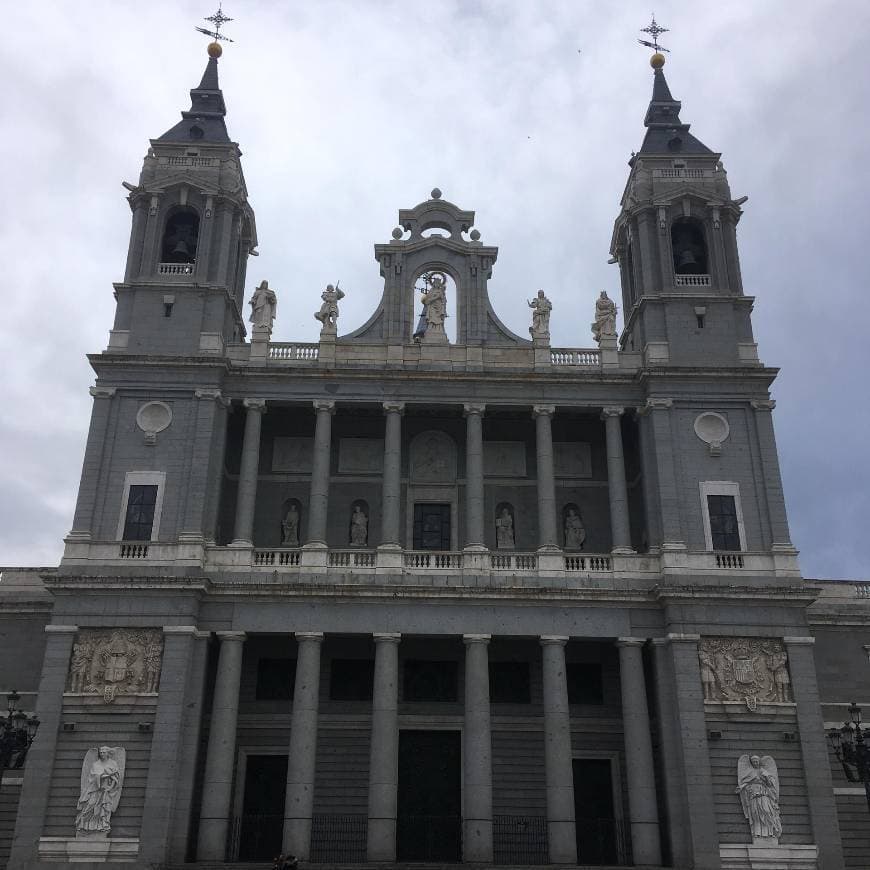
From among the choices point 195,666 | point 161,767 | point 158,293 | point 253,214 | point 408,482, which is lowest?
point 161,767

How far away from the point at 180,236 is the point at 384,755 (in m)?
19.4

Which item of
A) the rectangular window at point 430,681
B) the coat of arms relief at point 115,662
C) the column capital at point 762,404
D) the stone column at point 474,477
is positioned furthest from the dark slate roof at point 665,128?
the coat of arms relief at point 115,662

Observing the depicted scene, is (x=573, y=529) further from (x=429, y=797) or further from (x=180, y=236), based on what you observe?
(x=180, y=236)

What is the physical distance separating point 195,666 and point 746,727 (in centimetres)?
1588

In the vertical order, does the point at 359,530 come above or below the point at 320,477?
below

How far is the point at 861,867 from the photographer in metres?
28.9

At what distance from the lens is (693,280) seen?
111ft

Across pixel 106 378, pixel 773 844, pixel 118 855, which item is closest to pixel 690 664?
pixel 773 844

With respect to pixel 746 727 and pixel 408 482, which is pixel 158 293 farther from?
pixel 746 727

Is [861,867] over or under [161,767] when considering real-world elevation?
under

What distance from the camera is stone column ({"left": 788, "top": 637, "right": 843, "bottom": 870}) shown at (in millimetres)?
25969

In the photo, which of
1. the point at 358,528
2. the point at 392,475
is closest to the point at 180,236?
the point at 392,475

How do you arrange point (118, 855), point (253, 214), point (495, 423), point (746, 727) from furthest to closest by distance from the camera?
point (253, 214)
point (495, 423)
point (746, 727)
point (118, 855)

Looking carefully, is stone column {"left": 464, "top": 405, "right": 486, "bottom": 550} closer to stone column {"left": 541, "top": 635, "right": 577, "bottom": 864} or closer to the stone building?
the stone building
